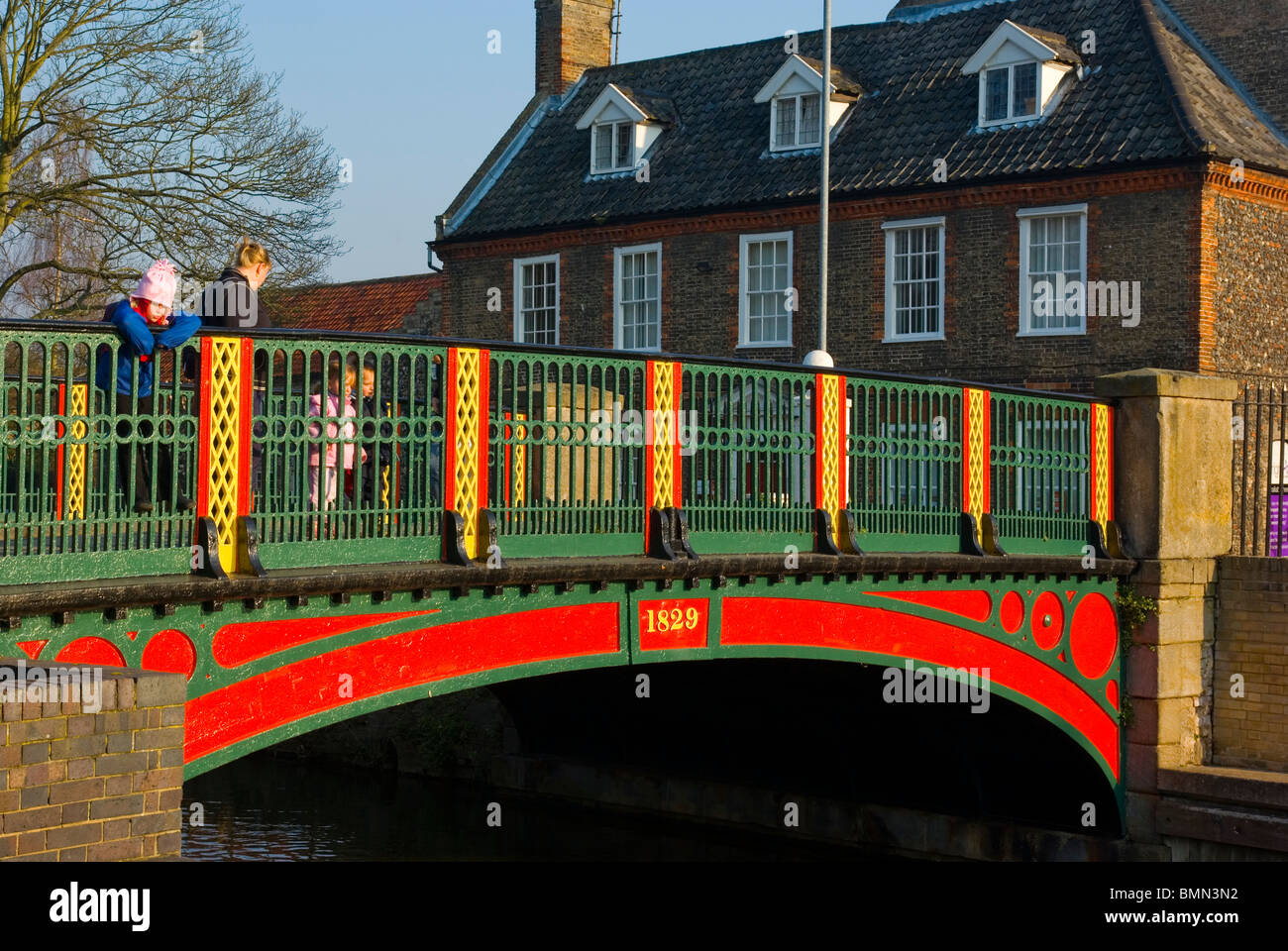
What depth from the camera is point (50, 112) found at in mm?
25469

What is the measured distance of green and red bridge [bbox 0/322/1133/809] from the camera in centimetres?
889

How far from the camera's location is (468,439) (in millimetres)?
10656

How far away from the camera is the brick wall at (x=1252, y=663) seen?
59.5ft

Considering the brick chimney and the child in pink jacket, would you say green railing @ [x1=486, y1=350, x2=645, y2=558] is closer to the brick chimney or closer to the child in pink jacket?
the child in pink jacket

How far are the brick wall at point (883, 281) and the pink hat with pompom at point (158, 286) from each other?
17.5 meters

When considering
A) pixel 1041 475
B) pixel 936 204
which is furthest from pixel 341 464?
pixel 936 204

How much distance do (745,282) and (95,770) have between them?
2170cm

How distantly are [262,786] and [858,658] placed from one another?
1245 centimetres

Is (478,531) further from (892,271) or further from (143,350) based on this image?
(892,271)

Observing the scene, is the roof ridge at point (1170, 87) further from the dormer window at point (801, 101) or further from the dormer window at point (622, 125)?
the dormer window at point (622, 125)

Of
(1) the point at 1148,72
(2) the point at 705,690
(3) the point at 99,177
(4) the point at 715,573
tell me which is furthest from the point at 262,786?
(1) the point at 1148,72

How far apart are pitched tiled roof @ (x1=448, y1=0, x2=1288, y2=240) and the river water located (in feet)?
33.8

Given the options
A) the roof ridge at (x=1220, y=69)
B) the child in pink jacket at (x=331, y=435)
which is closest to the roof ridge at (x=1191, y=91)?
the roof ridge at (x=1220, y=69)

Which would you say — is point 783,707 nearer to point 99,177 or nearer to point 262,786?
point 262,786
